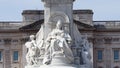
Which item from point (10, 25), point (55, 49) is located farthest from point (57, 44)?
point (10, 25)

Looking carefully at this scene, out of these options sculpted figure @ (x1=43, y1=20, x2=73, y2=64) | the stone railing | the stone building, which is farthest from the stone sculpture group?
the stone railing

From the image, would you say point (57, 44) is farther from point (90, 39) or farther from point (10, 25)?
point (10, 25)

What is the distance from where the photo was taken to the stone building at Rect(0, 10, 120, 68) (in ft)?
342

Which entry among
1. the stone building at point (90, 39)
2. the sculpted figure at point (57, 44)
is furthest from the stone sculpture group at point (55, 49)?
the stone building at point (90, 39)

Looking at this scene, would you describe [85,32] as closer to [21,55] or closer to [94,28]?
[94,28]

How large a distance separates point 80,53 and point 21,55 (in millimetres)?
53259

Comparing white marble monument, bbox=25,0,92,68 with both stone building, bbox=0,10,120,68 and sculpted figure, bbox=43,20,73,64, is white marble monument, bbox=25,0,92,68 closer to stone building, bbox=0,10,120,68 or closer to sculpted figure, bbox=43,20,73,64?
sculpted figure, bbox=43,20,73,64

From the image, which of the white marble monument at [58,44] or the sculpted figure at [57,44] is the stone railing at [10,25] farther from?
the sculpted figure at [57,44]

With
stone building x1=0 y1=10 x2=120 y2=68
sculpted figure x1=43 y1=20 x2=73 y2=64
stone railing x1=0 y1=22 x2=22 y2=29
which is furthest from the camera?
stone railing x1=0 y1=22 x2=22 y2=29

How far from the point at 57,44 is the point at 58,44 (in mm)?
76

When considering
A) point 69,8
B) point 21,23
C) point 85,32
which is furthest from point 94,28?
point 69,8

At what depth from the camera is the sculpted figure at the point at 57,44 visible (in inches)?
2024

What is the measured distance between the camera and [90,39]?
104 meters

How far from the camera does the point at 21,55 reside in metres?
106
